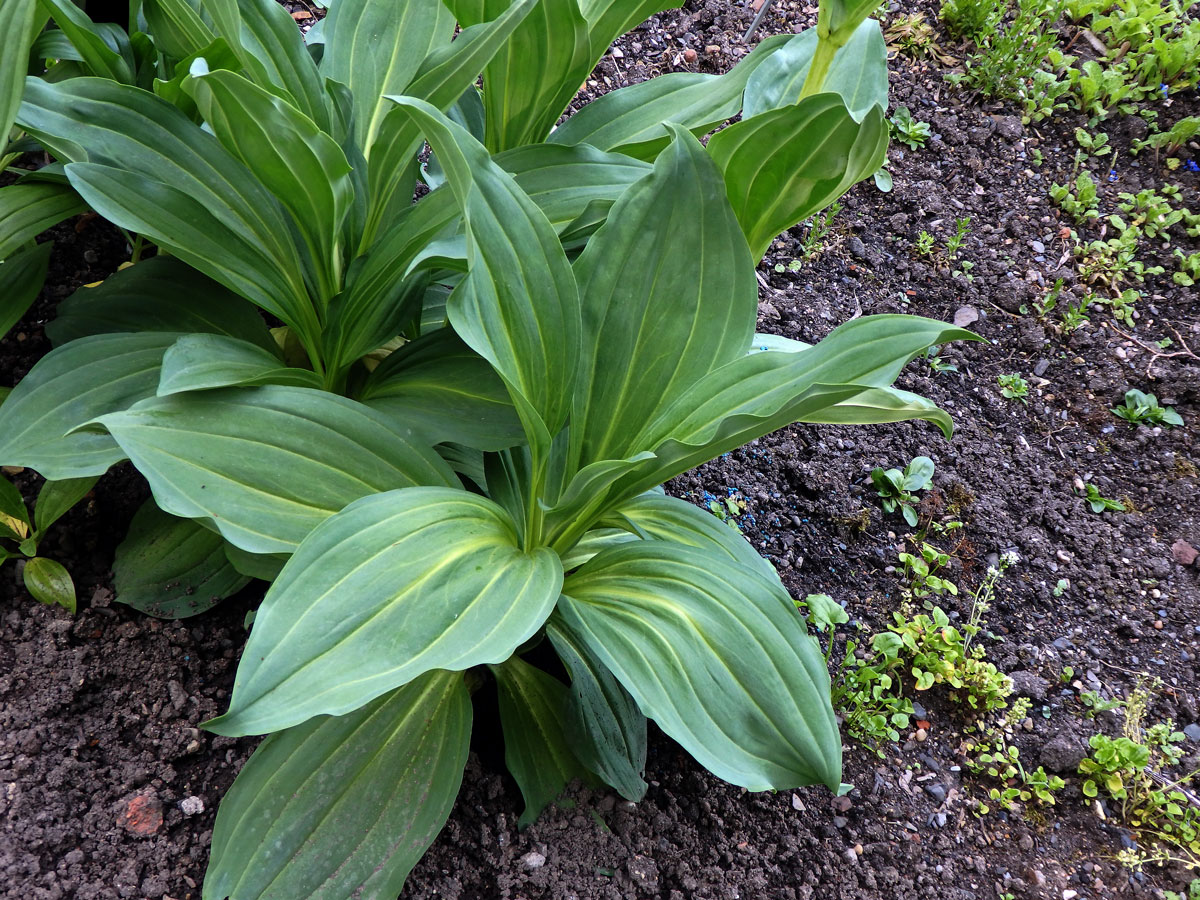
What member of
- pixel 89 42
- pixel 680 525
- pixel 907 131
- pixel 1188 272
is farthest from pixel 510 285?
pixel 1188 272

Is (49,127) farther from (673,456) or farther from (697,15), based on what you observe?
(697,15)

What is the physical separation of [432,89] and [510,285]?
436 mm

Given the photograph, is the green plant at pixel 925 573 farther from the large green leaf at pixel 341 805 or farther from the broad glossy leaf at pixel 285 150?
the broad glossy leaf at pixel 285 150

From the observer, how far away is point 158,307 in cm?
164

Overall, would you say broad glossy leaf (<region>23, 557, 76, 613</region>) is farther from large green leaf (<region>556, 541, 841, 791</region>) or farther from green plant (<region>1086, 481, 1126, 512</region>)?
green plant (<region>1086, 481, 1126, 512</region>)

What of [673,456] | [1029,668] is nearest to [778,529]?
[1029,668]

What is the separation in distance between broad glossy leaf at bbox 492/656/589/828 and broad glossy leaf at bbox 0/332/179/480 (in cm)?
78

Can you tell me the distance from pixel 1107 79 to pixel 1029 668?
2.40m

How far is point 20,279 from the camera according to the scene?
171 cm

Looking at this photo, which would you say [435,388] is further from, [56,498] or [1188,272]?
[1188,272]

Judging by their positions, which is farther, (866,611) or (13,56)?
(866,611)

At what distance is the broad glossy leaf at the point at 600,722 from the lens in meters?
1.51

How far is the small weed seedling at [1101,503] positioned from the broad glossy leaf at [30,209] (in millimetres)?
2581

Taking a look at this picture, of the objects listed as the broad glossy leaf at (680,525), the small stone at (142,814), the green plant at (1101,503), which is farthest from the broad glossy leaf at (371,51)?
the green plant at (1101,503)
